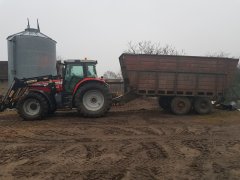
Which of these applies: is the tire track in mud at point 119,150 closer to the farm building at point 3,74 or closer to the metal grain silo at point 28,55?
the metal grain silo at point 28,55

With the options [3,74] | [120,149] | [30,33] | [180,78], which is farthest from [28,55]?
[120,149]

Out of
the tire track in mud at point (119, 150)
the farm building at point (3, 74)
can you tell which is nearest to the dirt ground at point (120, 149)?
the tire track in mud at point (119, 150)

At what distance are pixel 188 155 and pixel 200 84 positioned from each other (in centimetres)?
712

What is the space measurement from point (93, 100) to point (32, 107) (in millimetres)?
2347

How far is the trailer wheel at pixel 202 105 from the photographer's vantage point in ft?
45.0

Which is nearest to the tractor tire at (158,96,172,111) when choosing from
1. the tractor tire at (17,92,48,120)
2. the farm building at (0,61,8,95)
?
the tractor tire at (17,92,48,120)

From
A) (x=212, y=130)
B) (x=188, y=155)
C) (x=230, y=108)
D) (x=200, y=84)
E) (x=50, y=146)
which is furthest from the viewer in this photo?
(x=230, y=108)

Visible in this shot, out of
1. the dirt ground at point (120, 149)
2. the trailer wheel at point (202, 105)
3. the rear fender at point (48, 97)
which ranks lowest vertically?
the dirt ground at point (120, 149)

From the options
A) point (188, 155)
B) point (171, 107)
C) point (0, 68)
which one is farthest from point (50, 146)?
point (0, 68)

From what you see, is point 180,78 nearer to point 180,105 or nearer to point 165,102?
point 180,105

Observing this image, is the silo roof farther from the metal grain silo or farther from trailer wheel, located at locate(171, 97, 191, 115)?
trailer wheel, located at locate(171, 97, 191, 115)

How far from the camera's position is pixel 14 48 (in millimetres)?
16859

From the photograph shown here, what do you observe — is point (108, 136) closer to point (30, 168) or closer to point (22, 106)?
point (30, 168)

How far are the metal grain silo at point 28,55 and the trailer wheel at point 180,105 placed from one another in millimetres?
7544
